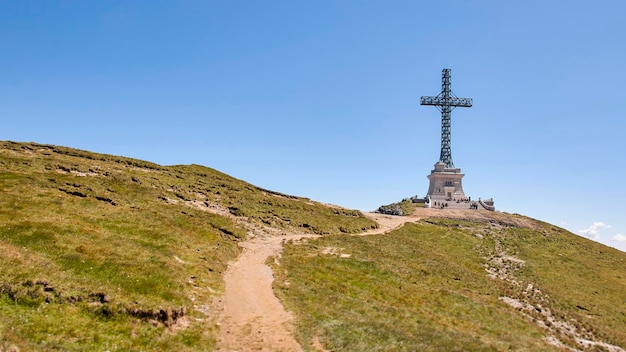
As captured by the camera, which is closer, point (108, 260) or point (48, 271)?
point (48, 271)

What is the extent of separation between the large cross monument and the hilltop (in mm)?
40173

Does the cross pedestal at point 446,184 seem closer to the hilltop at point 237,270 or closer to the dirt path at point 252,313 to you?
the hilltop at point 237,270

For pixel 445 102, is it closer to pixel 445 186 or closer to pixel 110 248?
pixel 445 186

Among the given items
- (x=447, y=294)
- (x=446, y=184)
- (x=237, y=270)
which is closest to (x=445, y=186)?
(x=446, y=184)

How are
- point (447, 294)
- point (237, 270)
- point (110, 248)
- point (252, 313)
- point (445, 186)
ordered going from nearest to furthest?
point (252, 313) < point (110, 248) < point (237, 270) < point (447, 294) < point (445, 186)

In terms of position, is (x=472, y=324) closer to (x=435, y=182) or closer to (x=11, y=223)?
(x=11, y=223)

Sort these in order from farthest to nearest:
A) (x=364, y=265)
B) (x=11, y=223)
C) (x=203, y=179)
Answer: (x=203, y=179)
(x=364, y=265)
(x=11, y=223)

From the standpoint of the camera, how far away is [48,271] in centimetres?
2255

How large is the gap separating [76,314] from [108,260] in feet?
25.5

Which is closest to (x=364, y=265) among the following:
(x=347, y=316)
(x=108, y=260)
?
(x=347, y=316)

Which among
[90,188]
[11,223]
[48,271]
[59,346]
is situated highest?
[90,188]

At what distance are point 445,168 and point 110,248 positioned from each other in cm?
10698

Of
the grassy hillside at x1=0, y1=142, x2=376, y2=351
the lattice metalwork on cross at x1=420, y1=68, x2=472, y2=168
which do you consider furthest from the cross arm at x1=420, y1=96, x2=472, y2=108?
the grassy hillside at x1=0, y1=142, x2=376, y2=351

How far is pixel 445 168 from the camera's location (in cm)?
11994
